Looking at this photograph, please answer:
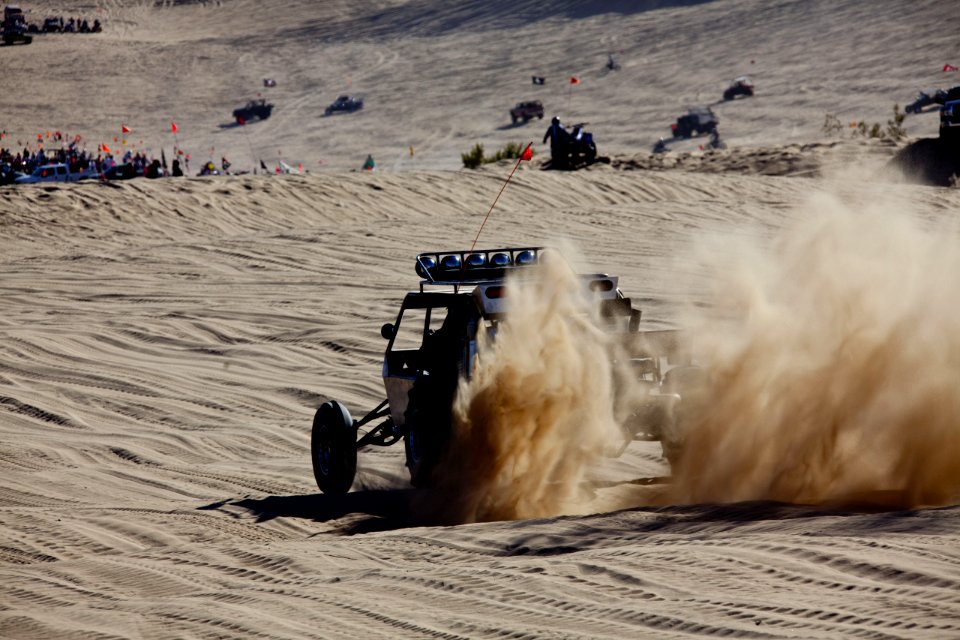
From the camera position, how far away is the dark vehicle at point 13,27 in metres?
69.1

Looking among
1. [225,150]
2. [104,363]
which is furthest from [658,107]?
[104,363]

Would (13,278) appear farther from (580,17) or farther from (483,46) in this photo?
(580,17)

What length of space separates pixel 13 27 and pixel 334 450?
228 ft

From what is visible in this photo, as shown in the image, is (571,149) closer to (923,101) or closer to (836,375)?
(923,101)

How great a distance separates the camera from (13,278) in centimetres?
2077

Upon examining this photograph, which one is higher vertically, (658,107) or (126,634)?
(658,107)

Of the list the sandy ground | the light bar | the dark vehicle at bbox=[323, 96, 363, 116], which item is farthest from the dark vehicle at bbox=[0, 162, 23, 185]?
the light bar

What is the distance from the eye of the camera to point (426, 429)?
341 inches

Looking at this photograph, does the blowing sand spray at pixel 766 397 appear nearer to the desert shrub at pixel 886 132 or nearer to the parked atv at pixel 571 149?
the parked atv at pixel 571 149

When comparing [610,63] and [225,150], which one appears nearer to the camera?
[225,150]

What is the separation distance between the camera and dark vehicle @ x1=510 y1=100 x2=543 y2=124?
50.0 meters

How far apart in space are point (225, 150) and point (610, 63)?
19.5m

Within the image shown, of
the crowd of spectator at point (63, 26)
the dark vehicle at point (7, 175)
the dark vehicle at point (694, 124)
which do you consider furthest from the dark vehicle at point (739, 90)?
the crowd of spectator at point (63, 26)

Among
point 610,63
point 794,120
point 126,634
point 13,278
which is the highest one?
point 610,63
